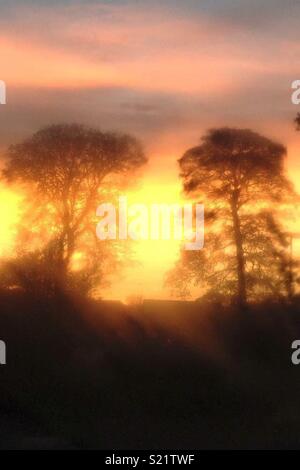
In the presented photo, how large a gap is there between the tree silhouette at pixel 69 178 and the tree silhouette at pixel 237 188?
9.23 feet

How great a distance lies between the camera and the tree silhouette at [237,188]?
122 ft

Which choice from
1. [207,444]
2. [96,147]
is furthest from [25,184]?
[207,444]

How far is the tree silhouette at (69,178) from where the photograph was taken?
3688 centimetres

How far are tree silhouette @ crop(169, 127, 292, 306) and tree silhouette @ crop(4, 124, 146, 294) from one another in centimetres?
281

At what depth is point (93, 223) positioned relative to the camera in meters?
37.6

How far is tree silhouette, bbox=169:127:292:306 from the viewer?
122ft

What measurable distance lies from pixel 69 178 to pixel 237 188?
554cm

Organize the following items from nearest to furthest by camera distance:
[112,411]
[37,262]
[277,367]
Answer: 1. [112,411]
2. [277,367]
3. [37,262]

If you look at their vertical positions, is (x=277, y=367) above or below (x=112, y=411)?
above

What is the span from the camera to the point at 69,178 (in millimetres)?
38469

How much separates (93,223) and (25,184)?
3001 millimetres

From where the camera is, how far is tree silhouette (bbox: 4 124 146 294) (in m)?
36.9

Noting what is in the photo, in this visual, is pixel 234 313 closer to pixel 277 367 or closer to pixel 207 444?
pixel 277 367

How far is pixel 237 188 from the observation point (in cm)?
3822
